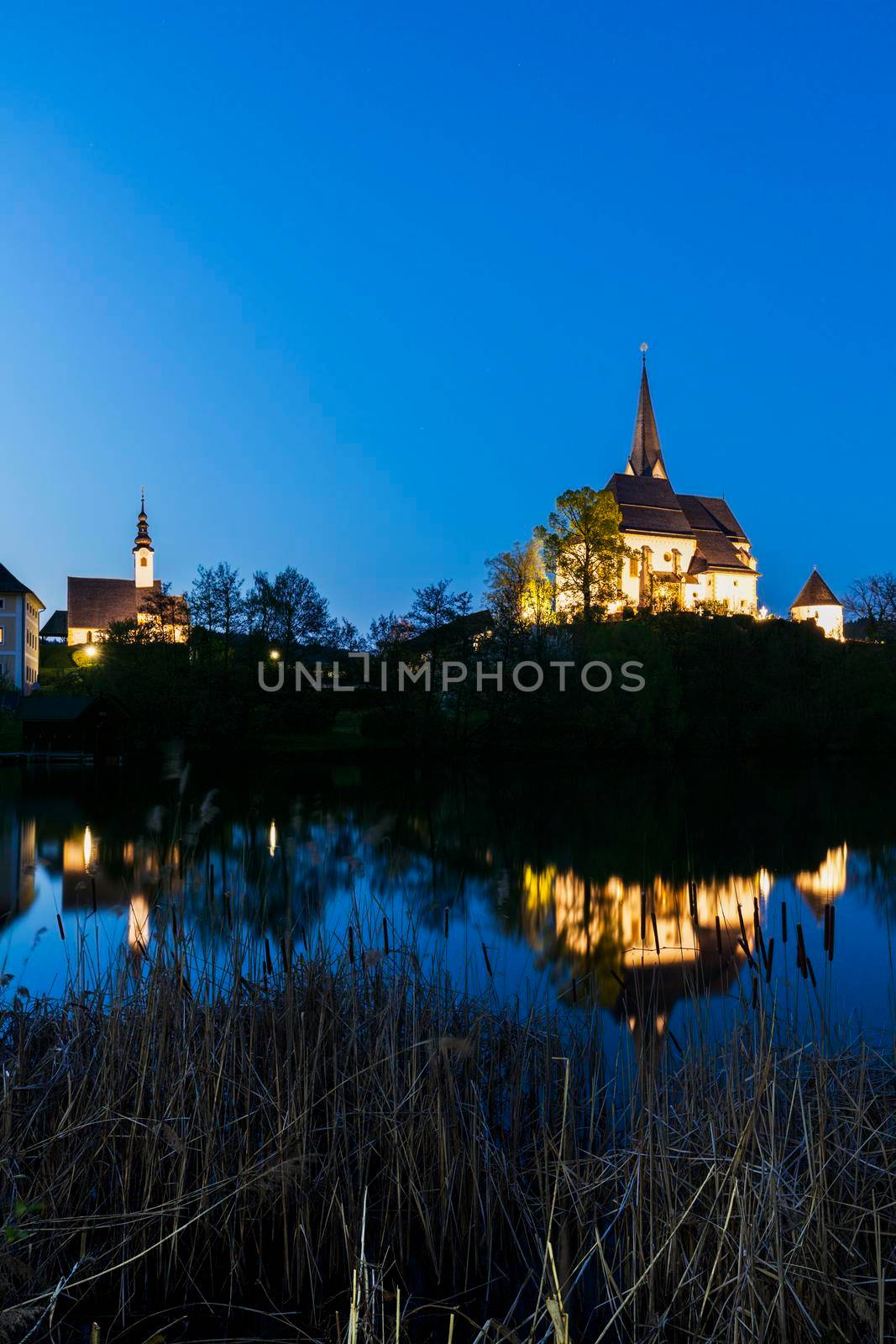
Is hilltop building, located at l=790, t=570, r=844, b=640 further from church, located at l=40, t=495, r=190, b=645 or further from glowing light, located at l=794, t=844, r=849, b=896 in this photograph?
glowing light, located at l=794, t=844, r=849, b=896

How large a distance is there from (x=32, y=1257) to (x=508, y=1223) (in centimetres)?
186

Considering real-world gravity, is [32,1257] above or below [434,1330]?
above

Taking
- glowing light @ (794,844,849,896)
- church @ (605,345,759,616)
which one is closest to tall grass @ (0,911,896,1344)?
glowing light @ (794,844,849,896)

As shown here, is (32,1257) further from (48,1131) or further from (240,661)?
(240,661)

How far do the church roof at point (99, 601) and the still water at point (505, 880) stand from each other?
49347mm

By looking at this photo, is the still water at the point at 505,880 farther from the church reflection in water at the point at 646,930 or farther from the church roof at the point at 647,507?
the church roof at the point at 647,507

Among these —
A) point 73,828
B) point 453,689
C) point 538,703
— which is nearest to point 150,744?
point 453,689

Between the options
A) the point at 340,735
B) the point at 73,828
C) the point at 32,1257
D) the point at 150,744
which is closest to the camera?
the point at 32,1257

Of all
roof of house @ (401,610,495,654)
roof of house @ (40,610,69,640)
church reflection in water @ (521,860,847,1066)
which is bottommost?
church reflection in water @ (521,860,847,1066)

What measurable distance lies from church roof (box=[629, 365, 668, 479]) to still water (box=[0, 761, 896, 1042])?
62650 mm

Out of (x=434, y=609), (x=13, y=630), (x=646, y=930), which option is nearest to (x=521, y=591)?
(x=434, y=609)

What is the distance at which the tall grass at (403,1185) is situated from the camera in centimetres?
323

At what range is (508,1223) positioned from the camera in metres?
3.97

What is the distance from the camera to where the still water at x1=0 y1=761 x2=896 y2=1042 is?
6.93 m
